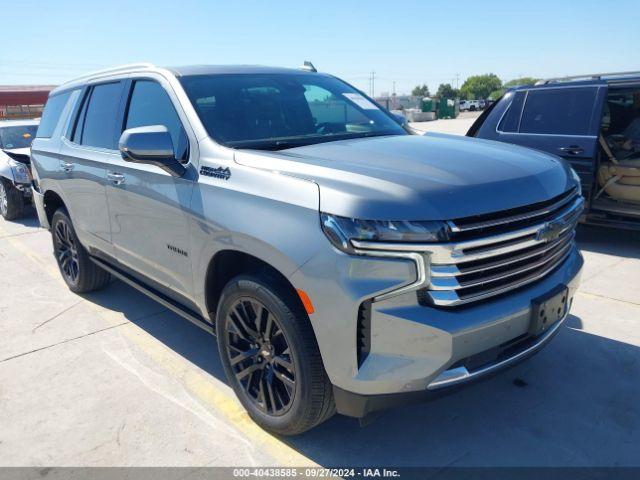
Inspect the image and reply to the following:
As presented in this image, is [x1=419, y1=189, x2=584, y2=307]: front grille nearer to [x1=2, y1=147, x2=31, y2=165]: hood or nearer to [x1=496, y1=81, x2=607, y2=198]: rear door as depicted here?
[x1=496, y1=81, x2=607, y2=198]: rear door

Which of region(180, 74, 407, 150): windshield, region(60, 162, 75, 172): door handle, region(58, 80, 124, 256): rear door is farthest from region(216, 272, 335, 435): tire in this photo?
region(60, 162, 75, 172): door handle

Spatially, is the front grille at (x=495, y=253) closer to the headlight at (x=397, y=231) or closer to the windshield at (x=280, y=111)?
the headlight at (x=397, y=231)

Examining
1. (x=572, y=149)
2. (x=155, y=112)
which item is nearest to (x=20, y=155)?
(x=155, y=112)

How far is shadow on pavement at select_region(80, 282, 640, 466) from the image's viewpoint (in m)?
2.61

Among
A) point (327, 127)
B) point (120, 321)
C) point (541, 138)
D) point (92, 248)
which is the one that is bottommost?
point (120, 321)

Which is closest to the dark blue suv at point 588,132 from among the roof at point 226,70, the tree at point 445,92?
the roof at point 226,70

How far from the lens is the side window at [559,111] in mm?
5758

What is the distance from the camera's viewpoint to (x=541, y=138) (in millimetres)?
6039

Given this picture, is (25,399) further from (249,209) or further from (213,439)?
(249,209)

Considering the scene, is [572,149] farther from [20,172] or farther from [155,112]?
[20,172]

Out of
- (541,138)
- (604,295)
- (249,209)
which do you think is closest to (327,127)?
(249,209)

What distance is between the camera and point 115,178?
145 inches

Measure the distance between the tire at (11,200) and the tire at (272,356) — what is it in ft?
25.6

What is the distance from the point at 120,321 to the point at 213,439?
80.3 inches
